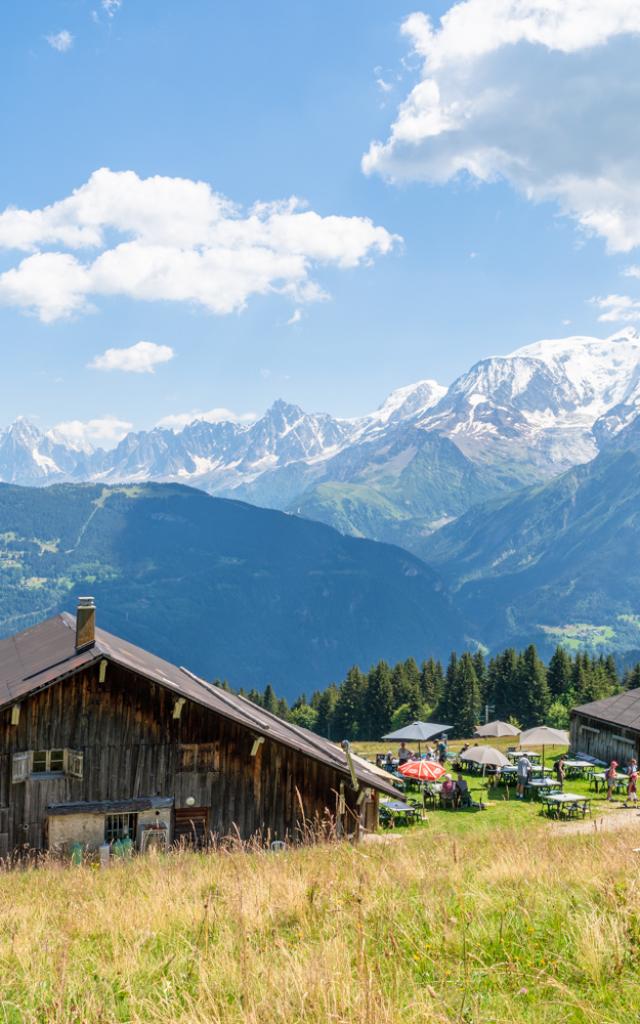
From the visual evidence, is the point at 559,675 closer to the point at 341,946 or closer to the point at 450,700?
the point at 450,700

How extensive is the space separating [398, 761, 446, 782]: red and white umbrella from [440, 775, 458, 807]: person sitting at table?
2.29 m

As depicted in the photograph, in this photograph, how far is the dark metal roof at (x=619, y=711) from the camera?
43.4 meters

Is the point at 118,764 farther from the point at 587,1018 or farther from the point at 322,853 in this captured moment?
the point at 587,1018

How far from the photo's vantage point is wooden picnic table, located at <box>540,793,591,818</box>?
92.5 feet

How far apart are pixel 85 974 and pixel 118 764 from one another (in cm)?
1843

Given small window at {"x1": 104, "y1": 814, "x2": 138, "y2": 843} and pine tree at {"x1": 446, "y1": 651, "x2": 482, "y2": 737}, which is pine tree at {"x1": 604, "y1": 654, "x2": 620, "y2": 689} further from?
small window at {"x1": 104, "y1": 814, "x2": 138, "y2": 843}

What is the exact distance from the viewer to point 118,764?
22.6m

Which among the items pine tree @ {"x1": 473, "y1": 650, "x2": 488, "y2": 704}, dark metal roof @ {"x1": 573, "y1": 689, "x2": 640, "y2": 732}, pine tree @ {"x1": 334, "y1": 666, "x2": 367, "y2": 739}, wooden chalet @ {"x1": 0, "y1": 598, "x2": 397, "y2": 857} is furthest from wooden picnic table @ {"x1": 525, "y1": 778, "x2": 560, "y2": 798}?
pine tree @ {"x1": 473, "y1": 650, "x2": 488, "y2": 704}

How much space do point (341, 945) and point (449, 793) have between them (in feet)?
92.1

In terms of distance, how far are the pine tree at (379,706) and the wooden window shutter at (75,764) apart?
93894 mm

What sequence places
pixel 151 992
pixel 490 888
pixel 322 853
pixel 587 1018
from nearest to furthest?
pixel 587 1018 → pixel 151 992 → pixel 490 888 → pixel 322 853

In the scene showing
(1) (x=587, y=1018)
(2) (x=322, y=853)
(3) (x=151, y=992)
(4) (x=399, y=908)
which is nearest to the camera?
(1) (x=587, y=1018)

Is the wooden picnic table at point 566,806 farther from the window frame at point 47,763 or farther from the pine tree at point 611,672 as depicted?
the pine tree at point 611,672

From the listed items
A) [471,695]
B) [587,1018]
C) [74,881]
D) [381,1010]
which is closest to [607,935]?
[587,1018]
